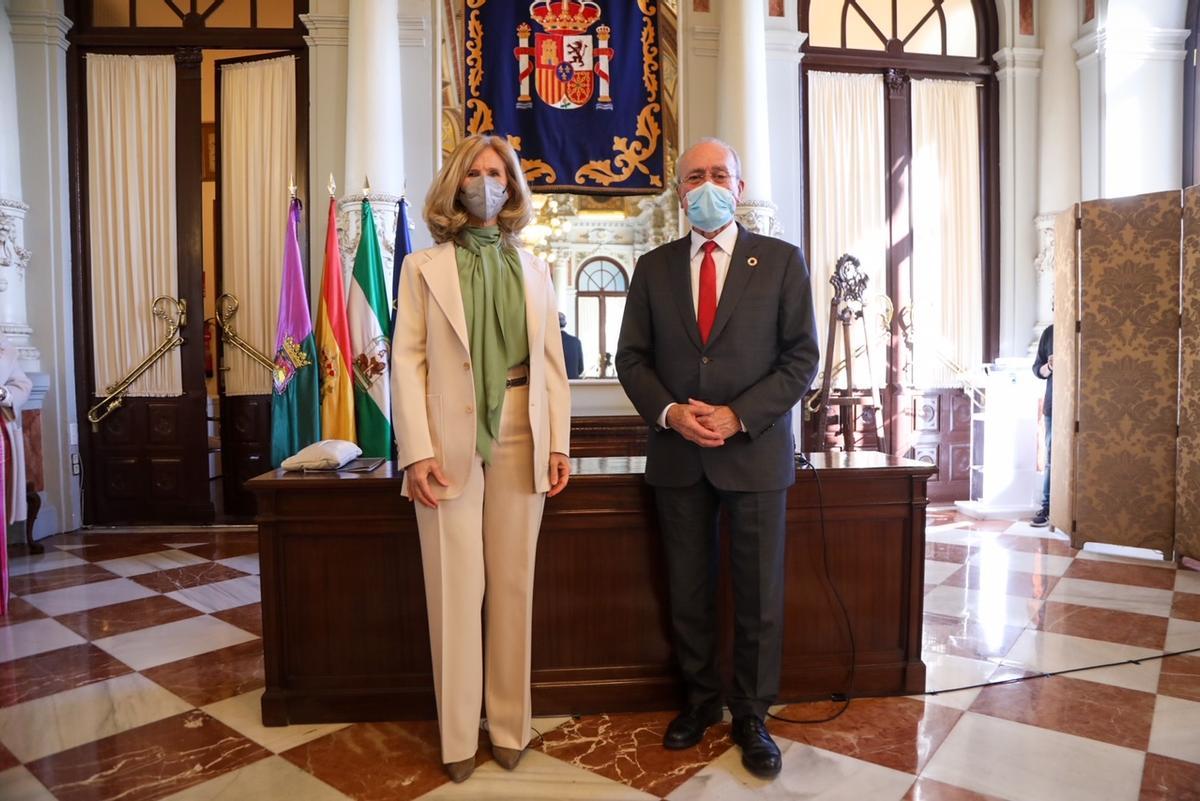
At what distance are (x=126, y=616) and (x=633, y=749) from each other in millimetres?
2670

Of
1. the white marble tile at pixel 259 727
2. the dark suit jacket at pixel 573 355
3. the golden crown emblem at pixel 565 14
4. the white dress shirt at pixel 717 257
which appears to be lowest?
the white marble tile at pixel 259 727

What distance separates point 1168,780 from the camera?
2.11 m

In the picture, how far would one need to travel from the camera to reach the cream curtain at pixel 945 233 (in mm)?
Result: 6664

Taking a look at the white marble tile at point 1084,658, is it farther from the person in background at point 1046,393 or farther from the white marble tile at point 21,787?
the white marble tile at point 21,787

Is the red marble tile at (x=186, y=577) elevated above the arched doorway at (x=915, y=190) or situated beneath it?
situated beneath

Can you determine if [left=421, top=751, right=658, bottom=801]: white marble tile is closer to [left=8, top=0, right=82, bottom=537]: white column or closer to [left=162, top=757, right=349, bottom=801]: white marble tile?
[left=162, top=757, right=349, bottom=801]: white marble tile

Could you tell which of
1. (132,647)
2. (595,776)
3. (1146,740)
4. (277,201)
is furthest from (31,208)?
(1146,740)

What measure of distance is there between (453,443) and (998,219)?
6222 millimetres

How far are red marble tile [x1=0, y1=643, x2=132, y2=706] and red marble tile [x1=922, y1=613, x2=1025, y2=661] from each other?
3.19 meters

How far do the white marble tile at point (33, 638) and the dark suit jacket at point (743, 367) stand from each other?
8.86 feet

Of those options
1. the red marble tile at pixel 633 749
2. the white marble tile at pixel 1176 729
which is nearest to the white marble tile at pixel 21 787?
the red marble tile at pixel 633 749

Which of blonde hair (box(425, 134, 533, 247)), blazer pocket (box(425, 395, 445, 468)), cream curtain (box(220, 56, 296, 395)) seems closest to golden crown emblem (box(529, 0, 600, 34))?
cream curtain (box(220, 56, 296, 395))

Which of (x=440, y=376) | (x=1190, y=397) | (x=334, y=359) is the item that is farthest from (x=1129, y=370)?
(x=334, y=359)

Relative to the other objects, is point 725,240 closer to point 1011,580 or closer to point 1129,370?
point 1011,580
